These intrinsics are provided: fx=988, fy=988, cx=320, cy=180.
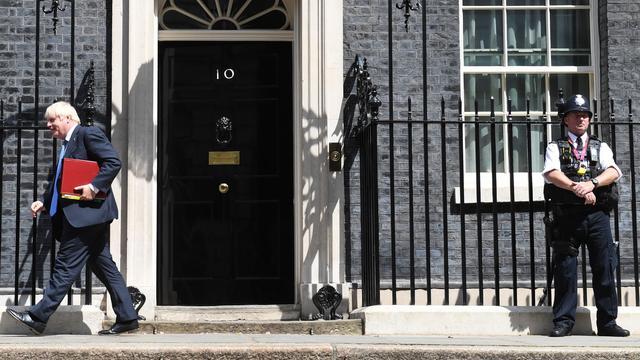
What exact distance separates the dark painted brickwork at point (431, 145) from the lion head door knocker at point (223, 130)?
103 centimetres

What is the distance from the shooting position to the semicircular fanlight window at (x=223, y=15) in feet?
28.4

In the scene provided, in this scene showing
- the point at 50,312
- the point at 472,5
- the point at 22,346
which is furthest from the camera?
the point at 472,5

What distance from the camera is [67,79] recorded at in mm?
8234

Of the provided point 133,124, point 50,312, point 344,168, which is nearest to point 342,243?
point 344,168

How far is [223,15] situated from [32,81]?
1.73m

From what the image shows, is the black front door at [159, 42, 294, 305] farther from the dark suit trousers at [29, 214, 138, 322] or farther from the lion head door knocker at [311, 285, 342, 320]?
the dark suit trousers at [29, 214, 138, 322]

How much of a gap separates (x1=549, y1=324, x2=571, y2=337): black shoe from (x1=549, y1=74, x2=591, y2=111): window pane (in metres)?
2.63

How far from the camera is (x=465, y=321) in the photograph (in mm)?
7000

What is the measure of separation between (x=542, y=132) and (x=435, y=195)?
1.17 meters

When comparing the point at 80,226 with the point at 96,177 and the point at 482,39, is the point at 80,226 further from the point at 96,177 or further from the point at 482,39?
the point at 482,39

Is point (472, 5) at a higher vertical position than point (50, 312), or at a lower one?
higher

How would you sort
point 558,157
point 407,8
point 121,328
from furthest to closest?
point 407,8, point 558,157, point 121,328

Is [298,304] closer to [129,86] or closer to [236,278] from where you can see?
[236,278]

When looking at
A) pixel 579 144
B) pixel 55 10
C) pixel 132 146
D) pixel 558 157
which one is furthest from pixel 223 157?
pixel 579 144
